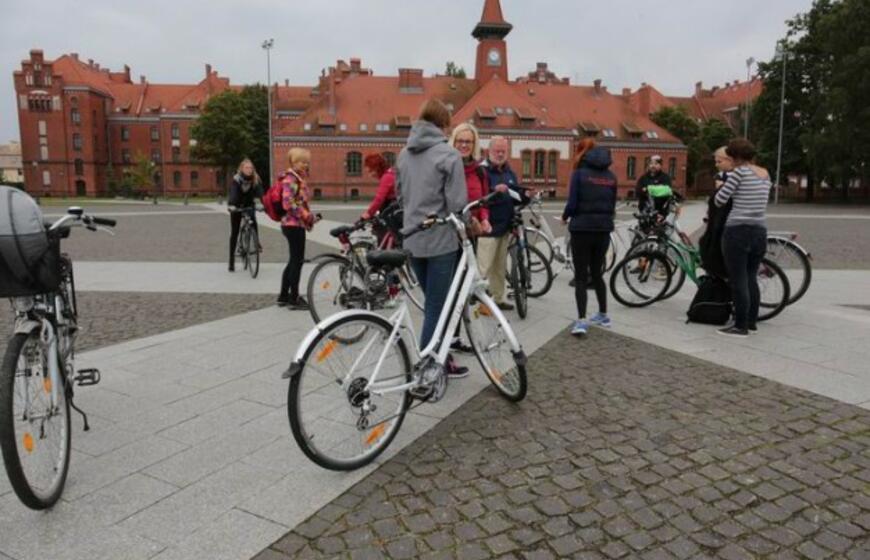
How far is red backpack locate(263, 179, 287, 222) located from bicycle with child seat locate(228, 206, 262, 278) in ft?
9.22

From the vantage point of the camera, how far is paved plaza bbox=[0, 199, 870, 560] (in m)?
3.08

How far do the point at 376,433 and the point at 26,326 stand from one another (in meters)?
1.87

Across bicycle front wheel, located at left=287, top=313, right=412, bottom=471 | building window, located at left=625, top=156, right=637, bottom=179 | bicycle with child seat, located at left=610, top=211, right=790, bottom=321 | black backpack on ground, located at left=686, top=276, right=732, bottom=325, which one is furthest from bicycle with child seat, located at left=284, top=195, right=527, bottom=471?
building window, located at left=625, top=156, right=637, bottom=179

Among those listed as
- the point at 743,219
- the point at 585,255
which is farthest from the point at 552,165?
the point at 585,255

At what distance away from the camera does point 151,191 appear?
81125 mm

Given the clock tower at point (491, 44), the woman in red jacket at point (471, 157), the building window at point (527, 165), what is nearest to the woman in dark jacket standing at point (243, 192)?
the woman in red jacket at point (471, 157)

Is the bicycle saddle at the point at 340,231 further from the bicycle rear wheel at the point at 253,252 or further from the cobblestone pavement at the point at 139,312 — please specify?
the bicycle rear wheel at the point at 253,252

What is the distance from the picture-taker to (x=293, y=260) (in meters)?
8.34

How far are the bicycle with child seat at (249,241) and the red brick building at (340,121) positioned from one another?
49295 millimetres

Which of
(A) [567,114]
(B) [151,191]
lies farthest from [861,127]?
(B) [151,191]

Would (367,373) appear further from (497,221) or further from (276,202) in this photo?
(276,202)

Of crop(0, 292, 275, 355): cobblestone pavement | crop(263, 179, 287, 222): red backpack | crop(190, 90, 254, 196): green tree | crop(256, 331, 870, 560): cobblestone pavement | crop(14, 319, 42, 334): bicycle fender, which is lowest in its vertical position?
crop(256, 331, 870, 560): cobblestone pavement

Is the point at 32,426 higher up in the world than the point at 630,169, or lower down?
lower down

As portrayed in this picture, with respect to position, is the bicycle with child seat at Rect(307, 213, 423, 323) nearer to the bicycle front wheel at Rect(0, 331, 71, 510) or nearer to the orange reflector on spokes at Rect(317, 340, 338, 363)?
the orange reflector on spokes at Rect(317, 340, 338, 363)
